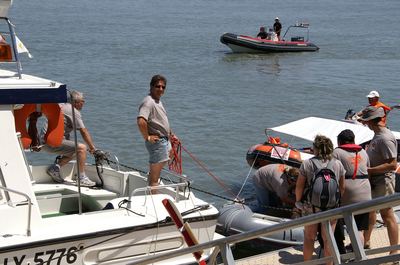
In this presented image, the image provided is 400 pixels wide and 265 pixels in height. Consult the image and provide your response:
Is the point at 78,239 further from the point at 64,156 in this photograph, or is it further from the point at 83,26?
the point at 83,26

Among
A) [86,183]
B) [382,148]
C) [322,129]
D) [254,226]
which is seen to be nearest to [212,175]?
[322,129]

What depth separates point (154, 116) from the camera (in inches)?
329

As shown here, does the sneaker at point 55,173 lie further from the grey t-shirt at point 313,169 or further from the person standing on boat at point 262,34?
the person standing on boat at point 262,34

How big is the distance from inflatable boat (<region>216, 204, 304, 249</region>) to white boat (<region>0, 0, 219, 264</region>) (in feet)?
6.17

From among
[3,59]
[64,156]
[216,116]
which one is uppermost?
[3,59]

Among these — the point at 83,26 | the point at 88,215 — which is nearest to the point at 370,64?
the point at 83,26

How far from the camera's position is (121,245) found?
7.57m

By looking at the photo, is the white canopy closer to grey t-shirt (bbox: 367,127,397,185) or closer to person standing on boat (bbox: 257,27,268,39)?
grey t-shirt (bbox: 367,127,397,185)

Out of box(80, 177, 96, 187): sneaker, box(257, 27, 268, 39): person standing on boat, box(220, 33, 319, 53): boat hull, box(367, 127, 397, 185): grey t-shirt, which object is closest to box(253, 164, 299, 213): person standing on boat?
box(367, 127, 397, 185): grey t-shirt

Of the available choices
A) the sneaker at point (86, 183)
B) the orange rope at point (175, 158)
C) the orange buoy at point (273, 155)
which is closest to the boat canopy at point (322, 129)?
the orange buoy at point (273, 155)

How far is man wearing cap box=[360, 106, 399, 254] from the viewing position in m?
7.60

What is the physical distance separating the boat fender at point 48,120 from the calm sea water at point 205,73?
21.5ft

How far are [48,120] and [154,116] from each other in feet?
3.83

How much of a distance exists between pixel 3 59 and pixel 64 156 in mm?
2174
